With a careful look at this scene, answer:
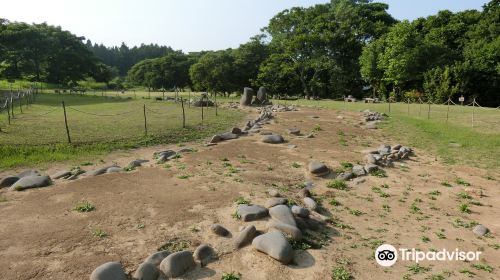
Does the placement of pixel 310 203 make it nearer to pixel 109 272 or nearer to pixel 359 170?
pixel 359 170

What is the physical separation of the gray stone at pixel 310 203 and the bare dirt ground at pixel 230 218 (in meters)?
0.19

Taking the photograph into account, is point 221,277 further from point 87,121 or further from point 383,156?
point 87,121

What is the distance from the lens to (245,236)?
6.64 m

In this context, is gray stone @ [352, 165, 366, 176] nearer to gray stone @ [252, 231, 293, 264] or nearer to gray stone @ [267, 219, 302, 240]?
gray stone @ [267, 219, 302, 240]

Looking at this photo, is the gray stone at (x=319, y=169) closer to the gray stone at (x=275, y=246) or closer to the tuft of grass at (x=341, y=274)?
the gray stone at (x=275, y=246)

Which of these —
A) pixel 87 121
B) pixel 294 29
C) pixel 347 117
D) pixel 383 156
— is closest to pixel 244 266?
pixel 383 156

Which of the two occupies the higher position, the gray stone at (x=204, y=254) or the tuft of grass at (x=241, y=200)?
the tuft of grass at (x=241, y=200)

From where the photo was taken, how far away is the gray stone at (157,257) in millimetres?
5879

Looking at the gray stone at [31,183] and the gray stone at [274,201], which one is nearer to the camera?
the gray stone at [274,201]

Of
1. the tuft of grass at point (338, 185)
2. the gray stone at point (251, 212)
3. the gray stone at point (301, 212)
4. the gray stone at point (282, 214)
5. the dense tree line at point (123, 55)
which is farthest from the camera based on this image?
the dense tree line at point (123, 55)

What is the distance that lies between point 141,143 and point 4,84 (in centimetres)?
5075

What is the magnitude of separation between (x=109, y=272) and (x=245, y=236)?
241 centimetres

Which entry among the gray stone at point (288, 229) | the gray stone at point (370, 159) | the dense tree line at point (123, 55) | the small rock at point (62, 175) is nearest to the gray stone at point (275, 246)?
the gray stone at point (288, 229)

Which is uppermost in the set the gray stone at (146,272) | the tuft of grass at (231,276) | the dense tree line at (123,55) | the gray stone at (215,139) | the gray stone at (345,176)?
the dense tree line at (123,55)
